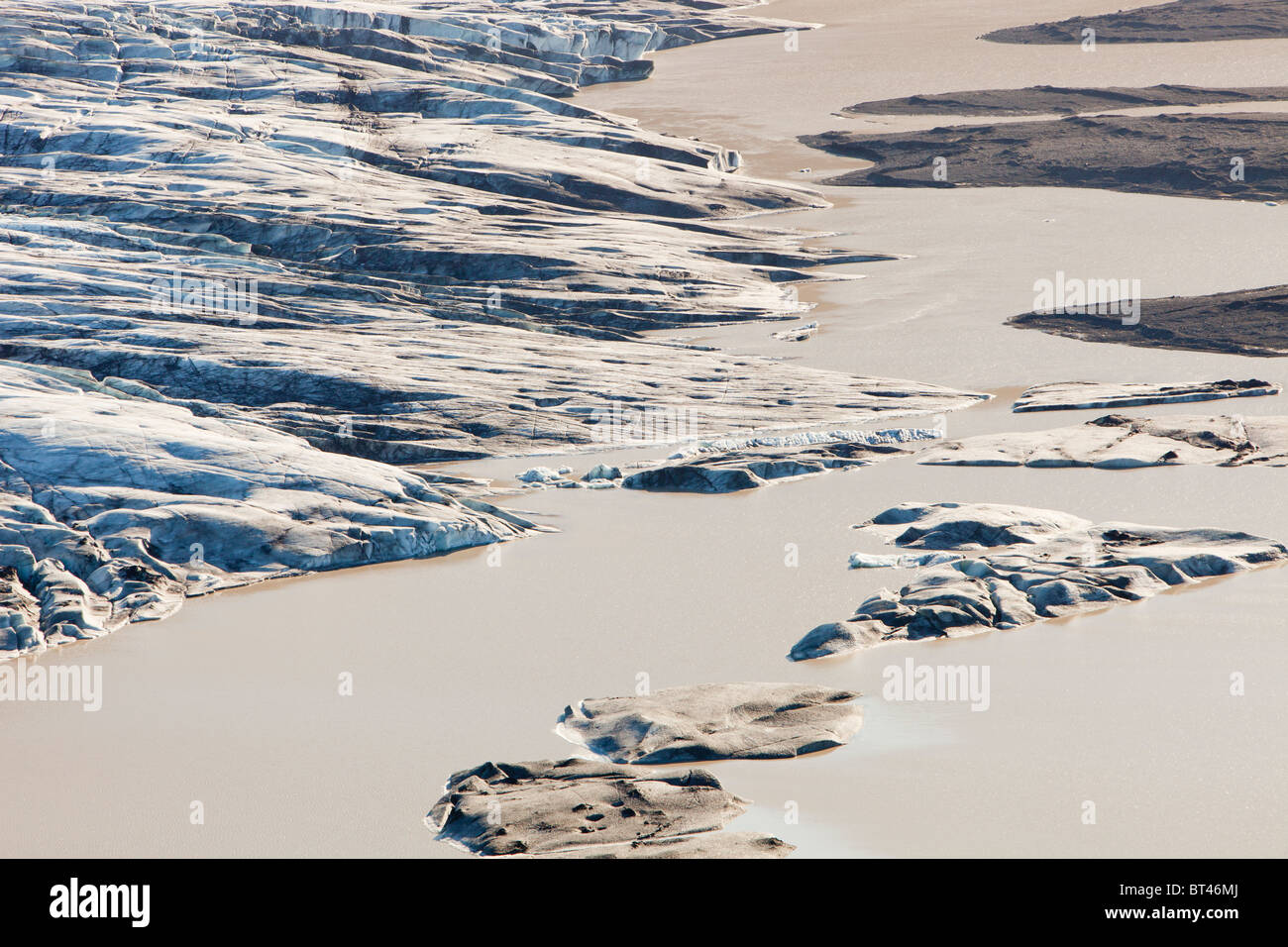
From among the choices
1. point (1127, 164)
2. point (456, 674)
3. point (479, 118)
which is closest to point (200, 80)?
point (479, 118)

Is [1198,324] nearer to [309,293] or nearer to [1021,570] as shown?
[1021,570]

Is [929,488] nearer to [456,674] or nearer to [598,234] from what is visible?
[456,674]

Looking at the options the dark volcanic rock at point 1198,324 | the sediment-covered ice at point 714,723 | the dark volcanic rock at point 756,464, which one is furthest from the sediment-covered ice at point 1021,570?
the dark volcanic rock at point 1198,324

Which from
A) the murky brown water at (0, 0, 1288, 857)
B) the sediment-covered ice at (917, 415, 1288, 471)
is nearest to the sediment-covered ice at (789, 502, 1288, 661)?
the murky brown water at (0, 0, 1288, 857)

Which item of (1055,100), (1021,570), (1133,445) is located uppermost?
(1055,100)

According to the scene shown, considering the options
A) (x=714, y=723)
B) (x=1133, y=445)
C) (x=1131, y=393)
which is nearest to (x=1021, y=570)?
(x=714, y=723)
